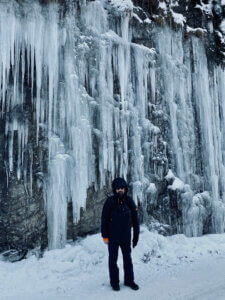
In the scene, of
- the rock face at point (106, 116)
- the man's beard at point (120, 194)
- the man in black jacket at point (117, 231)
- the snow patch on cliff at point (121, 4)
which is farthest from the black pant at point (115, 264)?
the snow patch on cliff at point (121, 4)

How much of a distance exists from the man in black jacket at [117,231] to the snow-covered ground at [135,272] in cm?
18

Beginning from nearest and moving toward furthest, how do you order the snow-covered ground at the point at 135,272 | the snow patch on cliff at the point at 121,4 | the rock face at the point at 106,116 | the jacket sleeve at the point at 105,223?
the snow-covered ground at the point at 135,272 < the jacket sleeve at the point at 105,223 < the rock face at the point at 106,116 < the snow patch on cliff at the point at 121,4

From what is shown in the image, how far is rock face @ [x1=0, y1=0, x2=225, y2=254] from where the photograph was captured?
566 centimetres

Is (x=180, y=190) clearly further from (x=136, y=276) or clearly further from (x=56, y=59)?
(x=56, y=59)

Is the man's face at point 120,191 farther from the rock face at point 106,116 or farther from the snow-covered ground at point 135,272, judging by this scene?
the rock face at point 106,116

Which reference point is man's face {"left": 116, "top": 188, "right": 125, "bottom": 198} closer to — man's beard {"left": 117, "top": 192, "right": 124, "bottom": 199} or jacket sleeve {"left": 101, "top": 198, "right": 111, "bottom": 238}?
man's beard {"left": 117, "top": 192, "right": 124, "bottom": 199}

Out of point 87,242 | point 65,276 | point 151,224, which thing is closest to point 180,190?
point 151,224

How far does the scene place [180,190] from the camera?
7.20 metres

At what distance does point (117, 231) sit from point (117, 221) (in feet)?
0.40

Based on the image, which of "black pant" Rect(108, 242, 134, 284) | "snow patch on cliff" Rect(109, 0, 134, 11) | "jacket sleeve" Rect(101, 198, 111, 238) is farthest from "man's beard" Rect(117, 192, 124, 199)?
"snow patch on cliff" Rect(109, 0, 134, 11)

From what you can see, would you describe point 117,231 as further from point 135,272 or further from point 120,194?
point 135,272

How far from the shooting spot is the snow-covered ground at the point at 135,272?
382 cm

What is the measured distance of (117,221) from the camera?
392 cm

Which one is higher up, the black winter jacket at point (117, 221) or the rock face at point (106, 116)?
the rock face at point (106, 116)
